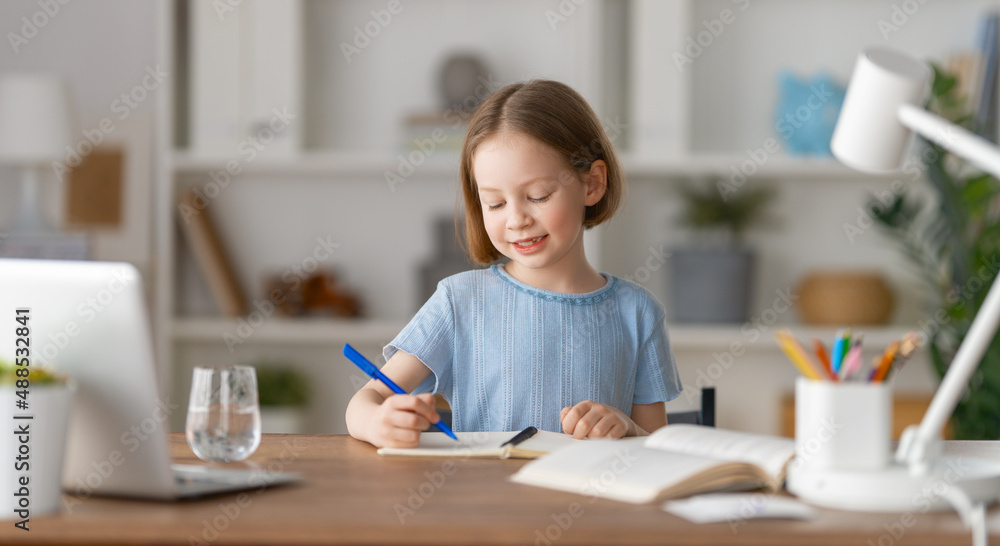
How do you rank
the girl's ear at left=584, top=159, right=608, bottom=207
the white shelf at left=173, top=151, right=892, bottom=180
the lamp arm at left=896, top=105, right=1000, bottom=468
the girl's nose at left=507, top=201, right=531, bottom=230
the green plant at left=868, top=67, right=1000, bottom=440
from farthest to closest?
the white shelf at left=173, top=151, right=892, bottom=180 < the green plant at left=868, top=67, right=1000, bottom=440 < the girl's ear at left=584, top=159, right=608, bottom=207 < the girl's nose at left=507, top=201, right=531, bottom=230 < the lamp arm at left=896, top=105, right=1000, bottom=468

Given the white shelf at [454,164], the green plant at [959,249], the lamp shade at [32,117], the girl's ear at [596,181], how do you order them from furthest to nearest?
the white shelf at [454,164]
the lamp shade at [32,117]
the green plant at [959,249]
the girl's ear at [596,181]

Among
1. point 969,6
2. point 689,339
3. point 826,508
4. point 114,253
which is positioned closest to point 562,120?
point 826,508

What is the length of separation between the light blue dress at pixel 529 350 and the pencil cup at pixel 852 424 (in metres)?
0.60

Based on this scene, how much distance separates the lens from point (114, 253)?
3.22 meters

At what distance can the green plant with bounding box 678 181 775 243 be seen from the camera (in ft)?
10.5

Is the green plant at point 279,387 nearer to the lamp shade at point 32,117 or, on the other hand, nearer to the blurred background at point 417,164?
the blurred background at point 417,164

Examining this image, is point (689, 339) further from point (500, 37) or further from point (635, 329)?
point (635, 329)

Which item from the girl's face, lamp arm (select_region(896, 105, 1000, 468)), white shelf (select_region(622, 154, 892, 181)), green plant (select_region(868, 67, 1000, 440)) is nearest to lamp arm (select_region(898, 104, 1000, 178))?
lamp arm (select_region(896, 105, 1000, 468))

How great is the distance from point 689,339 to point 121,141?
2.01 metres

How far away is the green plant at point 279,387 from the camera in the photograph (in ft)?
10.5

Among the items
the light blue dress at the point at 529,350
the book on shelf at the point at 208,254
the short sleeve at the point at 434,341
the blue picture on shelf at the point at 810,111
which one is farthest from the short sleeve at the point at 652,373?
the book on shelf at the point at 208,254

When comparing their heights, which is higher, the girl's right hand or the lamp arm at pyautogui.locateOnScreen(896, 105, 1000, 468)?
the lamp arm at pyautogui.locateOnScreen(896, 105, 1000, 468)

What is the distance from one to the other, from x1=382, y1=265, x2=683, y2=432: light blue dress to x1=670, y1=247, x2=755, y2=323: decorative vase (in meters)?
1.67

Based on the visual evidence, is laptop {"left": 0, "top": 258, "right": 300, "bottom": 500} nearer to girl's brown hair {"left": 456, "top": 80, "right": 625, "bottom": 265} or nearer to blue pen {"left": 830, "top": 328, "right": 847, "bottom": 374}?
blue pen {"left": 830, "top": 328, "right": 847, "bottom": 374}
